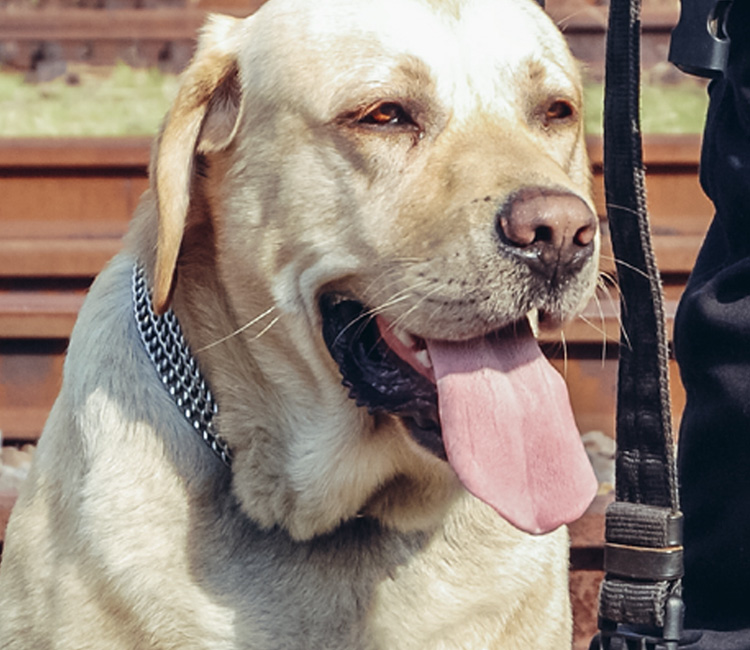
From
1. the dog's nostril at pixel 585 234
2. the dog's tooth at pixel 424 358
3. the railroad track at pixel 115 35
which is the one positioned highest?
the dog's nostril at pixel 585 234

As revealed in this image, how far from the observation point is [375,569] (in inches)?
104

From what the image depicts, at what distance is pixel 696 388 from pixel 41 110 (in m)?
5.67

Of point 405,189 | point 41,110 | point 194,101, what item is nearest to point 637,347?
point 405,189

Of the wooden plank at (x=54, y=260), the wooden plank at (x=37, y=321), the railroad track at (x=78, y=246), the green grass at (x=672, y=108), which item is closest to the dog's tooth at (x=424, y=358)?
the railroad track at (x=78, y=246)

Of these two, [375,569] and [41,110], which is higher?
[375,569]

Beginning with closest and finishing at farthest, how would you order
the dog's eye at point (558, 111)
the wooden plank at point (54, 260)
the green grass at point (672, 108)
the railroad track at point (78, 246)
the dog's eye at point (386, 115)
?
1. the dog's eye at point (386, 115)
2. the dog's eye at point (558, 111)
3. the railroad track at point (78, 246)
4. the wooden plank at point (54, 260)
5. the green grass at point (672, 108)

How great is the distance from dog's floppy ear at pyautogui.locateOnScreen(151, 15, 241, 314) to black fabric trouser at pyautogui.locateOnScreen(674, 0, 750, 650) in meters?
1.11

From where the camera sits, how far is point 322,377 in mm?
2684

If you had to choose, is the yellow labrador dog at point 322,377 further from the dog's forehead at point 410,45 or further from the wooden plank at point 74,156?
the wooden plank at point 74,156

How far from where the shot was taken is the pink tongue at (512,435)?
7.61ft

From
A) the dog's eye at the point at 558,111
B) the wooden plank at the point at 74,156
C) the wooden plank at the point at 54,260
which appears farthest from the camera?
the wooden plank at the point at 74,156

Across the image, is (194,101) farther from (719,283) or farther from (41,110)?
(41,110)

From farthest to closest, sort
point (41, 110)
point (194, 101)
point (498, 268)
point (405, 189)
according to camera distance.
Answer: point (41, 110) < point (194, 101) < point (405, 189) < point (498, 268)

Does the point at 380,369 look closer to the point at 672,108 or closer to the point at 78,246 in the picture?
the point at 78,246
